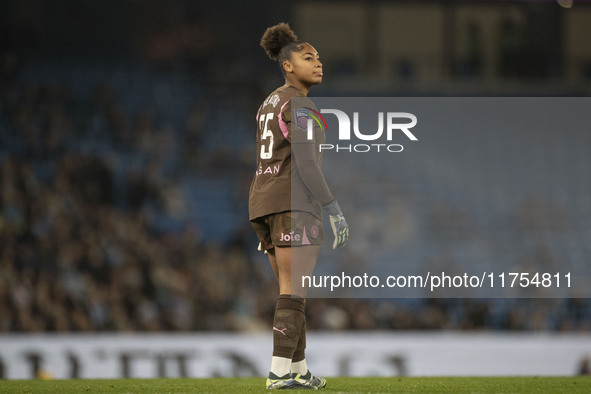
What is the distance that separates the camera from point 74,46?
1770 centimetres

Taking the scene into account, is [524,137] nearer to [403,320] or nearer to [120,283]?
[403,320]

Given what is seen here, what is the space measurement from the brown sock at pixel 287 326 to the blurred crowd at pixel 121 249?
22.0 feet

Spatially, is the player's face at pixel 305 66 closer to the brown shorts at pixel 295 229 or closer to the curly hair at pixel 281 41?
the curly hair at pixel 281 41

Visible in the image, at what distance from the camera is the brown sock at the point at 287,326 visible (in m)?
5.09

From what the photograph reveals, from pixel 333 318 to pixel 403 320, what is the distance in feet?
3.04

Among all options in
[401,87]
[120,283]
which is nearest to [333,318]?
[120,283]

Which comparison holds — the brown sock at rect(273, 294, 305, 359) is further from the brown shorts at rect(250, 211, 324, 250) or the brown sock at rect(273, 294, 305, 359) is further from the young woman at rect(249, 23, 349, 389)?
the brown shorts at rect(250, 211, 324, 250)

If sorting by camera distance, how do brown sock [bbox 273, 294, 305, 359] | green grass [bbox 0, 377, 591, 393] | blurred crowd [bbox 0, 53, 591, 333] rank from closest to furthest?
brown sock [bbox 273, 294, 305, 359] → green grass [bbox 0, 377, 591, 393] → blurred crowd [bbox 0, 53, 591, 333]

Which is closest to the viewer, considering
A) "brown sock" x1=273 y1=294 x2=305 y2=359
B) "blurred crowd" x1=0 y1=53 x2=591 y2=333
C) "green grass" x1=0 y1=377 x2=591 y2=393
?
"brown sock" x1=273 y1=294 x2=305 y2=359

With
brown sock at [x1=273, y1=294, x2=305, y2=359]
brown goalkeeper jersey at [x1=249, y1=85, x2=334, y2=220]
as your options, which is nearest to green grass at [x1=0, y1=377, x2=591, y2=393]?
brown sock at [x1=273, y1=294, x2=305, y2=359]

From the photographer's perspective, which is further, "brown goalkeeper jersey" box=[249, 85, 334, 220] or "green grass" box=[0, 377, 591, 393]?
"green grass" box=[0, 377, 591, 393]

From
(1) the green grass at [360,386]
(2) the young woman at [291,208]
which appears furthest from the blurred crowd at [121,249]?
(2) the young woman at [291,208]

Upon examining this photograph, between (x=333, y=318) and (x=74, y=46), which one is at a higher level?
(x=74, y=46)

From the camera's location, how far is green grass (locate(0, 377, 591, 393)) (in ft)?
17.6
